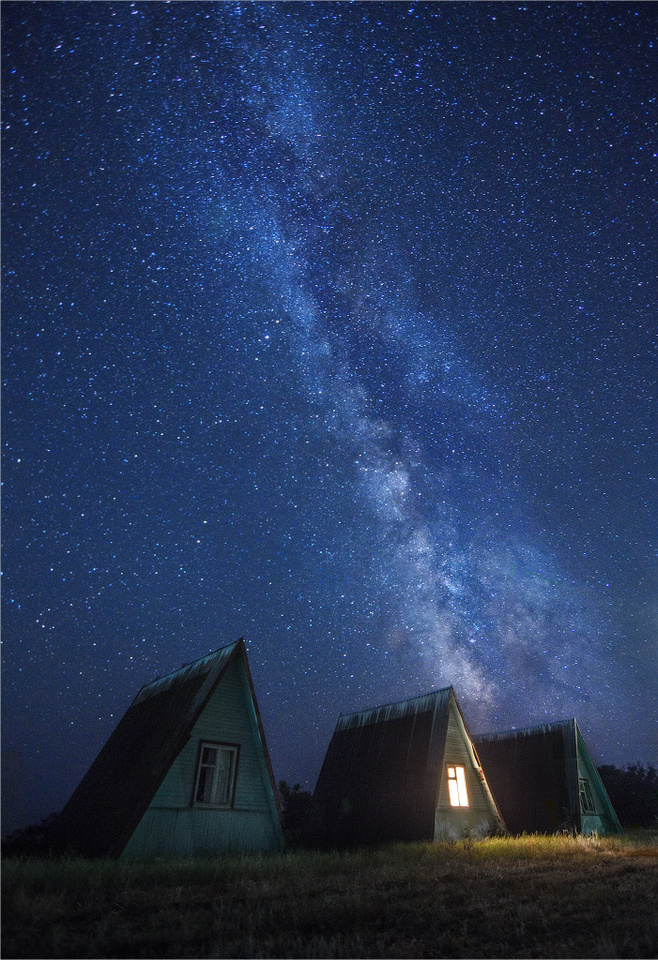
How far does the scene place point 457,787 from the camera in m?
21.0

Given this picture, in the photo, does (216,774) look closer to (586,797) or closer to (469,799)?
(469,799)

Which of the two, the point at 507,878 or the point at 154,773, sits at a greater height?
the point at 154,773

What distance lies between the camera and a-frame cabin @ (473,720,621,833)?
2538 centimetres

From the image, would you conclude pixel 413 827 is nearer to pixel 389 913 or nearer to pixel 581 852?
pixel 581 852

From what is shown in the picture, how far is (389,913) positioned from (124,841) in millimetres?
7725

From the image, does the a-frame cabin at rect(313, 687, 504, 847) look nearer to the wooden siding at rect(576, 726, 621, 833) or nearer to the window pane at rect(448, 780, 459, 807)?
the window pane at rect(448, 780, 459, 807)

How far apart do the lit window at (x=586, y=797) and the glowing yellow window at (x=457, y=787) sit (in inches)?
318

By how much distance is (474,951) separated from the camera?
20.2 feet

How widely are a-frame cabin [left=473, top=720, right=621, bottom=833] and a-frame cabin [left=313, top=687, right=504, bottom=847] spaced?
19.5 ft

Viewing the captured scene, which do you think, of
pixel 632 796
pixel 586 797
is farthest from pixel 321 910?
pixel 632 796

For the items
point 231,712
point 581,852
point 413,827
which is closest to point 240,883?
point 231,712

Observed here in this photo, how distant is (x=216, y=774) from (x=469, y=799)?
11.3 metres

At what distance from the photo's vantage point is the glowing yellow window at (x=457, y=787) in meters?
20.6

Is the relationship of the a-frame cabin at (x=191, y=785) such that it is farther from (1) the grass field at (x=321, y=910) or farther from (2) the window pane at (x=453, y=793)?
(2) the window pane at (x=453, y=793)
